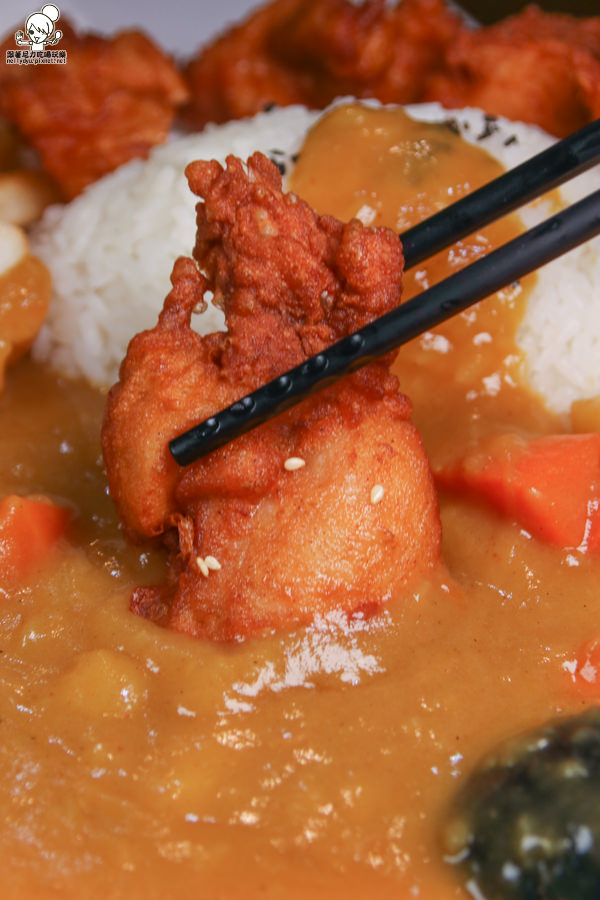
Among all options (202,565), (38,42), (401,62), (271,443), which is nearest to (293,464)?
(271,443)

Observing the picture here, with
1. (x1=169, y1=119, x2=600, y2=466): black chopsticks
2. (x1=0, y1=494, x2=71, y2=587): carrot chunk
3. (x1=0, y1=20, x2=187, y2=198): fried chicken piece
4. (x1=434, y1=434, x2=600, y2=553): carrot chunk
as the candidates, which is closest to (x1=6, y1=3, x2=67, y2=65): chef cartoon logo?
(x1=0, y1=20, x2=187, y2=198): fried chicken piece

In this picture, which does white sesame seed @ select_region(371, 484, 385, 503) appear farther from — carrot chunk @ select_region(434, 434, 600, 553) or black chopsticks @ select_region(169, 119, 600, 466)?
carrot chunk @ select_region(434, 434, 600, 553)

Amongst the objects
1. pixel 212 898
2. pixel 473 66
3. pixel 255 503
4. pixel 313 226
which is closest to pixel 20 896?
pixel 212 898

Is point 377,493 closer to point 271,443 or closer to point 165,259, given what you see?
point 271,443

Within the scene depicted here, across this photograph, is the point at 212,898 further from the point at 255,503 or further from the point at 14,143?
the point at 14,143

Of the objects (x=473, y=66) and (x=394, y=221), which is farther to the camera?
(x=473, y=66)

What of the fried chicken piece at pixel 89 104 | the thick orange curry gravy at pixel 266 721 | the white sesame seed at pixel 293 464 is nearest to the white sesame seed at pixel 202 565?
the thick orange curry gravy at pixel 266 721
